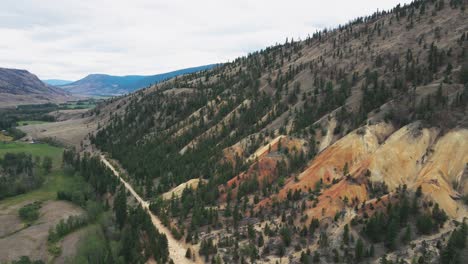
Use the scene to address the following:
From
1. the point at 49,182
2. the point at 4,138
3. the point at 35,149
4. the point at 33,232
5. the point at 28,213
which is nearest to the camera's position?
the point at 33,232

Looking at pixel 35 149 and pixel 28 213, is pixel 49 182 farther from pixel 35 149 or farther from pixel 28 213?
pixel 35 149

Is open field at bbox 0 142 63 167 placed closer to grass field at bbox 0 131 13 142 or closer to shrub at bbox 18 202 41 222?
grass field at bbox 0 131 13 142

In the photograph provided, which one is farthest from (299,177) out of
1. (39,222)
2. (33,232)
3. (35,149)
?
(35,149)

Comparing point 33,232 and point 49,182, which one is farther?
point 49,182

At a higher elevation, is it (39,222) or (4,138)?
(4,138)

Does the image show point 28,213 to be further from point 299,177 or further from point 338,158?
point 338,158

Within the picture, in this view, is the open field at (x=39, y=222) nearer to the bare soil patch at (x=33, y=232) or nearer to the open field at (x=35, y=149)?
the bare soil patch at (x=33, y=232)

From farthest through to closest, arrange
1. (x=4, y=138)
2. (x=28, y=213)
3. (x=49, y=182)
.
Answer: (x=4, y=138)
(x=49, y=182)
(x=28, y=213)

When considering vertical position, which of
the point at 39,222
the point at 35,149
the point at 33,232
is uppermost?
the point at 35,149

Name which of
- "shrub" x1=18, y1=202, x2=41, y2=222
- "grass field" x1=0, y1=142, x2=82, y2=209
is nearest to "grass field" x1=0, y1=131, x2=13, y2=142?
"grass field" x1=0, y1=142, x2=82, y2=209
